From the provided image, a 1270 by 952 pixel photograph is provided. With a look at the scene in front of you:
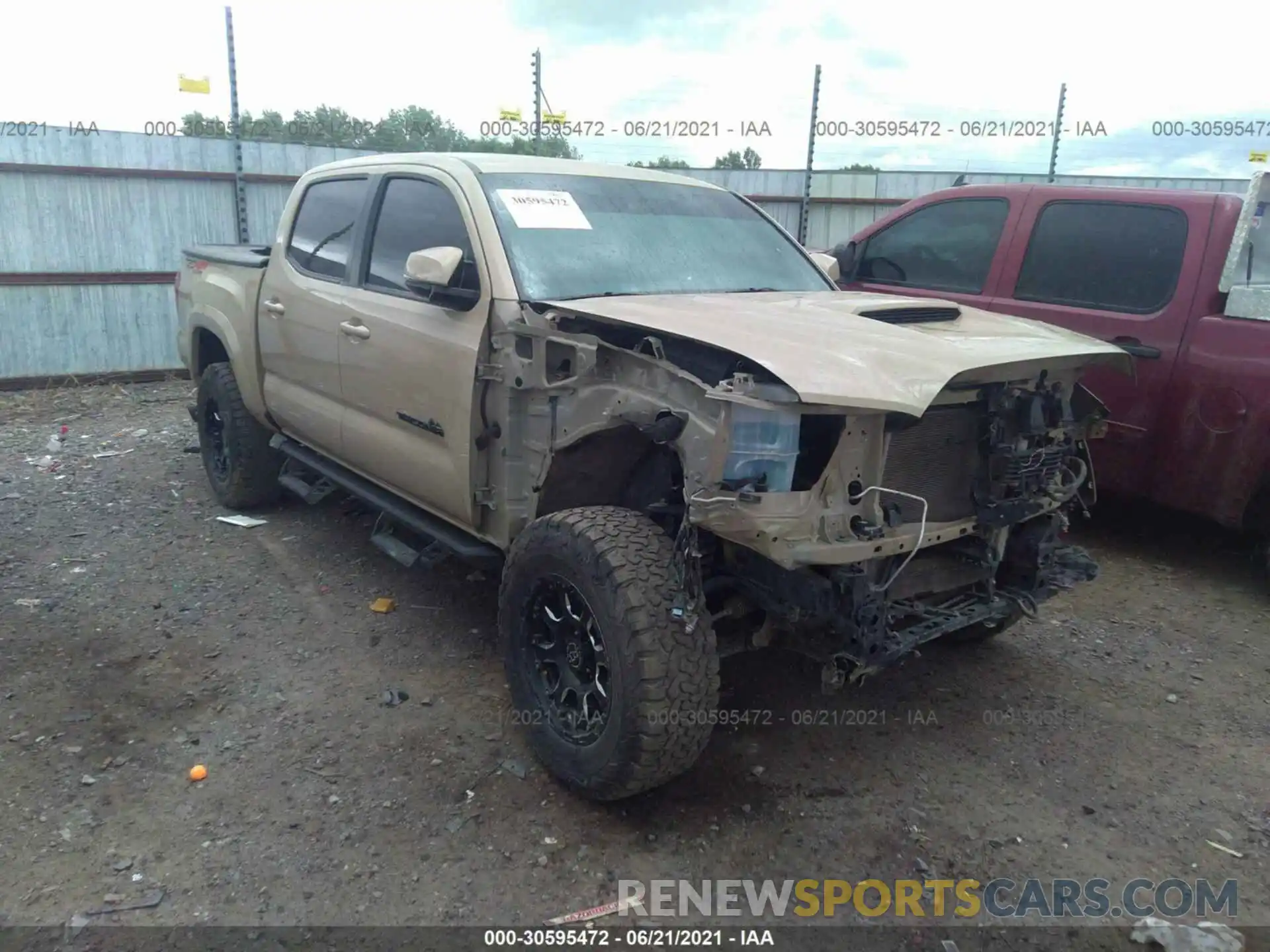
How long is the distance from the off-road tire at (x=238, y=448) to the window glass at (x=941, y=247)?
389cm

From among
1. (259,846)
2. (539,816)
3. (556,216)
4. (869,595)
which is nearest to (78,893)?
(259,846)

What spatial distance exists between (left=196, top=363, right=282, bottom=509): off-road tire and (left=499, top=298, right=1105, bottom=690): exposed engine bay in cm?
276

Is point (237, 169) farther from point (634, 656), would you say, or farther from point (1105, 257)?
point (634, 656)

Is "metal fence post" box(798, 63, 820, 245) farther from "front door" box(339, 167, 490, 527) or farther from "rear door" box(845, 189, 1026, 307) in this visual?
"front door" box(339, 167, 490, 527)

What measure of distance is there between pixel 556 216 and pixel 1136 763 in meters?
2.91

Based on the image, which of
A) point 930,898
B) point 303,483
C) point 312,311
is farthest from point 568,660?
point 303,483

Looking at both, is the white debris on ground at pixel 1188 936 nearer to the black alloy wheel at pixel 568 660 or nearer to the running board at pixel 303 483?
the black alloy wheel at pixel 568 660

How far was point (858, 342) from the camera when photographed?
111 inches

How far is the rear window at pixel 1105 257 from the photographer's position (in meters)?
4.95

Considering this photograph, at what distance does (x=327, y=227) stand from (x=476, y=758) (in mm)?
2767

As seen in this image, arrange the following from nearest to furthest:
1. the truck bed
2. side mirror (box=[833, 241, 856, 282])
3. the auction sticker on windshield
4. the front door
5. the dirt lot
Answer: the dirt lot
the front door
the auction sticker on windshield
the truck bed
side mirror (box=[833, 241, 856, 282])

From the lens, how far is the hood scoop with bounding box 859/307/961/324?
336cm

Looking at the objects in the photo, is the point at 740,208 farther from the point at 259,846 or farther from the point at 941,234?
the point at 259,846

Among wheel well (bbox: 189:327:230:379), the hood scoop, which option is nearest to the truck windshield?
the hood scoop
